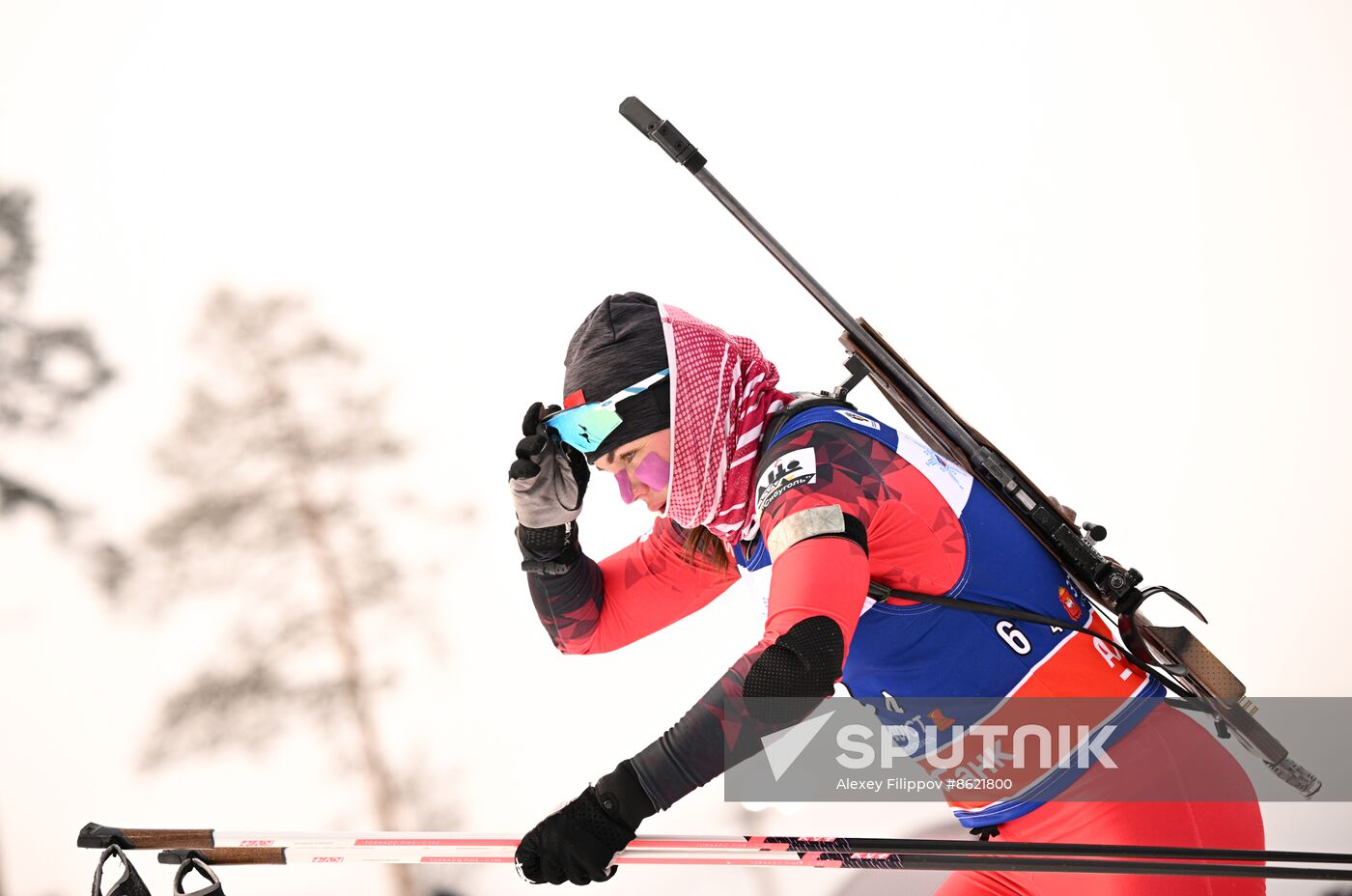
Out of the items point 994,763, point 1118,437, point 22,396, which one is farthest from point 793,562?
point 22,396

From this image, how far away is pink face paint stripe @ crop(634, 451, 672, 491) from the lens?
1.68 meters

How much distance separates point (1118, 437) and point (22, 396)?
310 centimetres

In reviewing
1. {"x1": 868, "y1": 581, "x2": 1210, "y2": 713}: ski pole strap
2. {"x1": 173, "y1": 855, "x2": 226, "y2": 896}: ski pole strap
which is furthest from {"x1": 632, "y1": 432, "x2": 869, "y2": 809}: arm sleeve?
{"x1": 173, "y1": 855, "x2": 226, "y2": 896}: ski pole strap

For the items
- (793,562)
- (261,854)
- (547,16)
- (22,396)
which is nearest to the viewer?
(793,562)

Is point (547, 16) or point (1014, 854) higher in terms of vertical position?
point (547, 16)

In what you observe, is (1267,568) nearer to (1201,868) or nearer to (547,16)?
(1201,868)

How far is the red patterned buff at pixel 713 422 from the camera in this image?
1615 mm

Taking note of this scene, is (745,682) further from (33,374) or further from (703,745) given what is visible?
(33,374)

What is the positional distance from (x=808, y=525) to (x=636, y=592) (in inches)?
28.0

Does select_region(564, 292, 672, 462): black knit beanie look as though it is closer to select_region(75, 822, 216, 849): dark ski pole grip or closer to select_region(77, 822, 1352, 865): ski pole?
select_region(77, 822, 1352, 865): ski pole

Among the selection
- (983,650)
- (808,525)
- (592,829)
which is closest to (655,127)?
(808,525)

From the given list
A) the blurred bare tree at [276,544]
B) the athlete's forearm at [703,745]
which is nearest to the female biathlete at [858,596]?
the athlete's forearm at [703,745]

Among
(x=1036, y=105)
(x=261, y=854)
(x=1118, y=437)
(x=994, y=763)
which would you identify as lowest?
(x=994, y=763)

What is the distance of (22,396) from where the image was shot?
2.83 m
